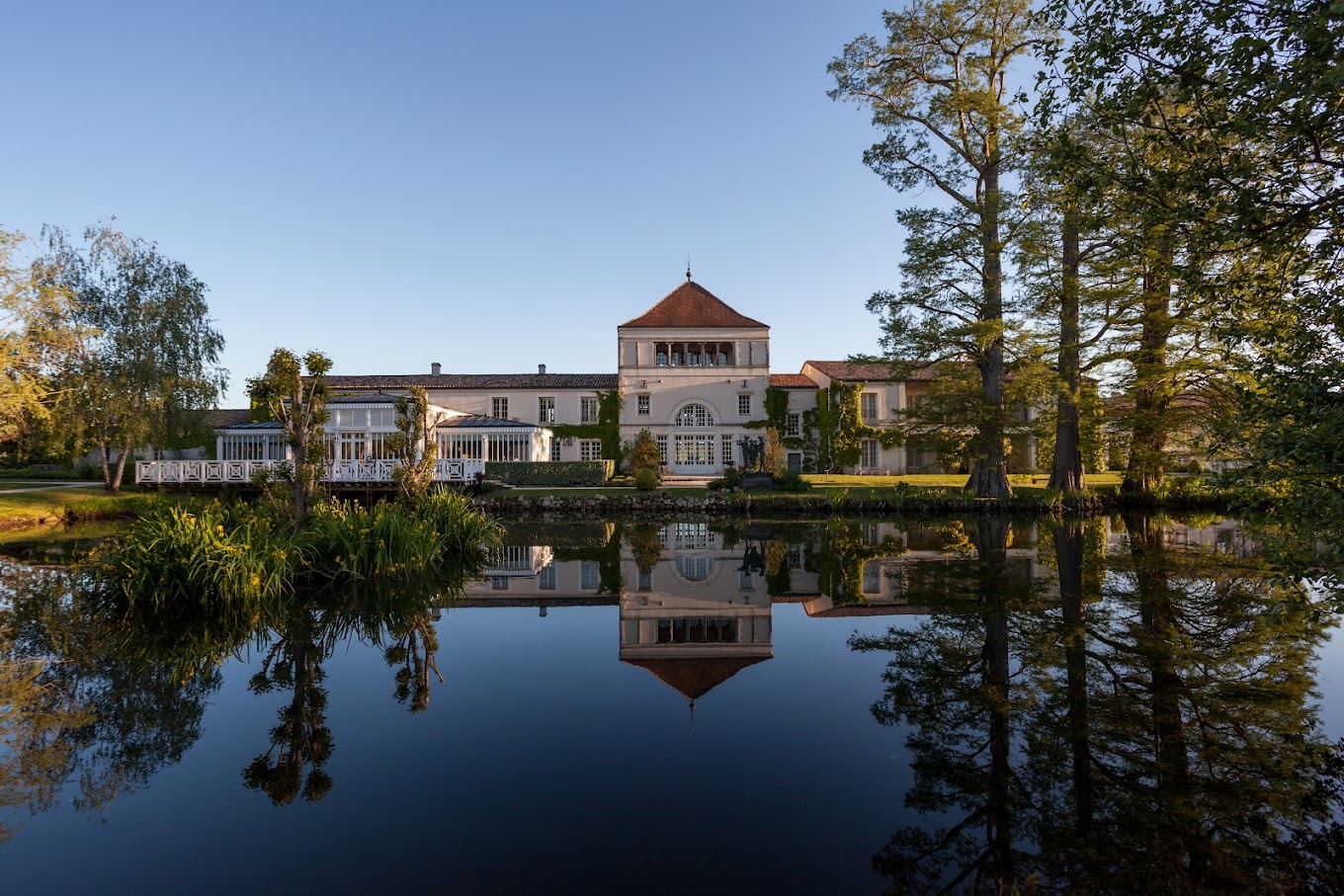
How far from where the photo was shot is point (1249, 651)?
5352 mm

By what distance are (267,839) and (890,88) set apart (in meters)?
21.9

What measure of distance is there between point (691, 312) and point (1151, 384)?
20.5 m

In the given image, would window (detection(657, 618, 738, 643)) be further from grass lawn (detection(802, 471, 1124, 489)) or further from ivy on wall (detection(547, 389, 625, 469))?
ivy on wall (detection(547, 389, 625, 469))

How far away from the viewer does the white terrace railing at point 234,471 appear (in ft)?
66.8

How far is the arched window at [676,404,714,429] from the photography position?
3138cm

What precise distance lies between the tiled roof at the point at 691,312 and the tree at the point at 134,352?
1777 cm

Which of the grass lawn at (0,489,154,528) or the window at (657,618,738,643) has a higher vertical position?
the grass lawn at (0,489,154,528)

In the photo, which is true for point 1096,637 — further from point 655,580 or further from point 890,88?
point 890,88

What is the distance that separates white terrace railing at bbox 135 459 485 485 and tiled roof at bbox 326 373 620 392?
34.8ft

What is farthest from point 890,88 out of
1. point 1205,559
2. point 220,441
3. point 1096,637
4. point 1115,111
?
point 220,441

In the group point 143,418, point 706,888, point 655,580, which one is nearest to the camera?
point 706,888

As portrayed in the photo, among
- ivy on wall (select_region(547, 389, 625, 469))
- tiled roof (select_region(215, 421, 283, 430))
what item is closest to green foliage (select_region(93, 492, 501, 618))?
tiled roof (select_region(215, 421, 283, 430))

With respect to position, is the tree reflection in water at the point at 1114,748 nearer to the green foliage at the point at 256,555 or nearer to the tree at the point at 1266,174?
the tree at the point at 1266,174

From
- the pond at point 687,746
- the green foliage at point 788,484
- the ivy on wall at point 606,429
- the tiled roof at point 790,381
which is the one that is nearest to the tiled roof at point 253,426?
the ivy on wall at point 606,429
